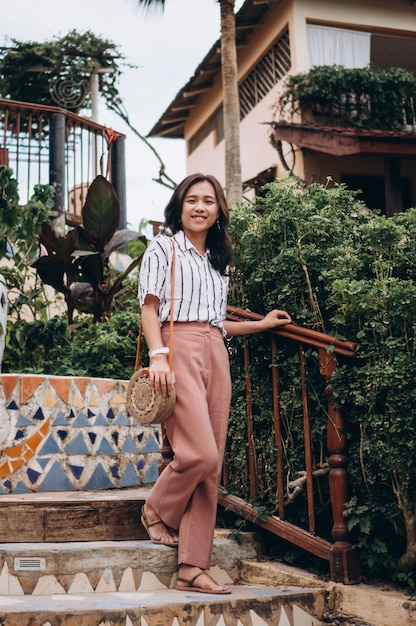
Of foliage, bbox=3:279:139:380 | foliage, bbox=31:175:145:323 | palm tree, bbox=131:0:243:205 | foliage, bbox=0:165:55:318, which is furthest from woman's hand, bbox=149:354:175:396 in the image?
palm tree, bbox=131:0:243:205

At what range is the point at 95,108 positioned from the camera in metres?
16.1

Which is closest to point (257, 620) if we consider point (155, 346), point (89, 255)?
point (155, 346)

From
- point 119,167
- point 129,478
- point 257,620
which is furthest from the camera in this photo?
point 119,167

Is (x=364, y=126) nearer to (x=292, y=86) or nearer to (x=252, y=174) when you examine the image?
(x=292, y=86)

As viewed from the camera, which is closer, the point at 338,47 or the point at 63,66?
the point at 338,47

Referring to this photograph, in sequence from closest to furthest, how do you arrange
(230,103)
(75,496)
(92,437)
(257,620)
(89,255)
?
1. (257,620)
2. (75,496)
3. (92,437)
4. (89,255)
5. (230,103)

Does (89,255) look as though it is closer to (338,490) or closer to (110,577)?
(110,577)

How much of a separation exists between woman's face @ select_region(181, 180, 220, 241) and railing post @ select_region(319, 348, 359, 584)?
79cm

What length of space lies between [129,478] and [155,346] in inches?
74.1

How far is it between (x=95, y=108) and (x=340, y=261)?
1361 cm

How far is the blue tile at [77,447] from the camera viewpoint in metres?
4.64

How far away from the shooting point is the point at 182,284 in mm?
3393

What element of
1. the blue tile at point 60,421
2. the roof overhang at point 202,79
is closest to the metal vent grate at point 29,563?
the blue tile at point 60,421

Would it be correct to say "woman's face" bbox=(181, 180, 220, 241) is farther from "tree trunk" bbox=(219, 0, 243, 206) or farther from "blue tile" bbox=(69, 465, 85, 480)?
"tree trunk" bbox=(219, 0, 243, 206)
